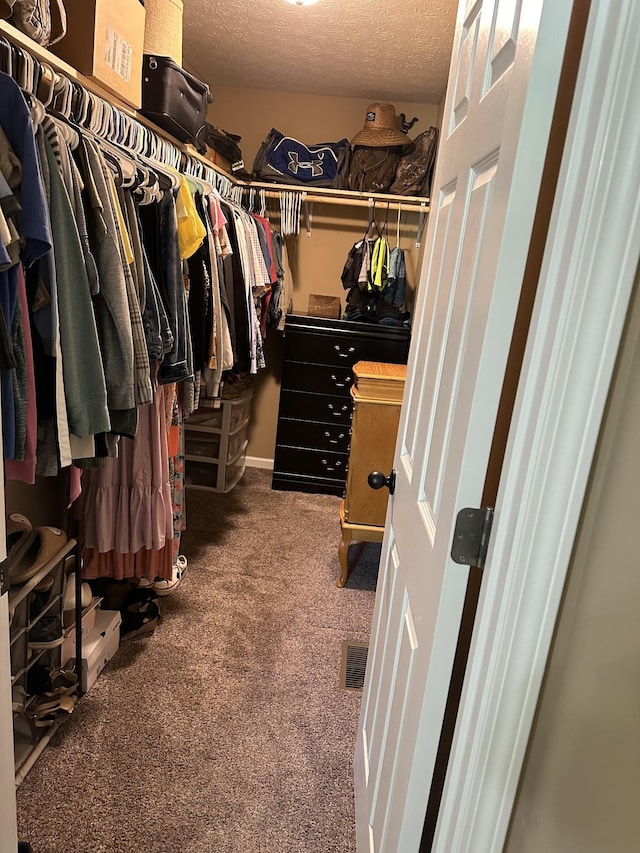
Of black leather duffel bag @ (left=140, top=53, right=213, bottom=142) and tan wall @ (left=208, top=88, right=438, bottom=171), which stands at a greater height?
tan wall @ (left=208, top=88, right=438, bottom=171)

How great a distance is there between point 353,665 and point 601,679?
173 cm

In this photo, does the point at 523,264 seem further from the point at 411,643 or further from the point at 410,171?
the point at 410,171

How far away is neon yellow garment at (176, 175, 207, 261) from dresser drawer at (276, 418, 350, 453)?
1.85 m

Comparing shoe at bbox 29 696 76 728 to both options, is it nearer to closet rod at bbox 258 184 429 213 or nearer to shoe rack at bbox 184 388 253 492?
shoe rack at bbox 184 388 253 492

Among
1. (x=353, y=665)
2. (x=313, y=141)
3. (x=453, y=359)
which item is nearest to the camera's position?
(x=453, y=359)

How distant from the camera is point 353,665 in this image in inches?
87.0

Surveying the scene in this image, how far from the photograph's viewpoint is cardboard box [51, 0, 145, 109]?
1.48m

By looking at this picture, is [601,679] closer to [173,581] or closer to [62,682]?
[62,682]

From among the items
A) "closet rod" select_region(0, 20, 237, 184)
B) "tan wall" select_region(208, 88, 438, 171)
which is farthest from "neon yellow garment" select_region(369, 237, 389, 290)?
"closet rod" select_region(0, 20, 237, 184)

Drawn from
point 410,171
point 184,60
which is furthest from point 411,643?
point 184,60

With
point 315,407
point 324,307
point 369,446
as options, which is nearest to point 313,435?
point 315,407

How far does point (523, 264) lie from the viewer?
688 millimetres

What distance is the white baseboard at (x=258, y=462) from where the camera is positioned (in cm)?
422

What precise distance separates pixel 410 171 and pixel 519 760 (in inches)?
131
